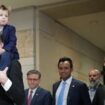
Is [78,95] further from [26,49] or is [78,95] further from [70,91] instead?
[26,49]

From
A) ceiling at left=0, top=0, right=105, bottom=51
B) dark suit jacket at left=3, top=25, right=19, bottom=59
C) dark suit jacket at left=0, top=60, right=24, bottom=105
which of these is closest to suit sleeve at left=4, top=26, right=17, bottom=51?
dark suit jacket at left=3, top=25, right=19, bottom=59

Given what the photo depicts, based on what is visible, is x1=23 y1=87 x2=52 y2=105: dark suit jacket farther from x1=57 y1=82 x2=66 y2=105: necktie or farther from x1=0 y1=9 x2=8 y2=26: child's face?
x1=0 y1=9 x2=8 y2=26: child's face

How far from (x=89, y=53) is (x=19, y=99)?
7662 mm

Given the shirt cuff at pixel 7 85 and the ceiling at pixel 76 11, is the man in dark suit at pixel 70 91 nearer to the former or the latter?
the ceiling at pixel 76 11

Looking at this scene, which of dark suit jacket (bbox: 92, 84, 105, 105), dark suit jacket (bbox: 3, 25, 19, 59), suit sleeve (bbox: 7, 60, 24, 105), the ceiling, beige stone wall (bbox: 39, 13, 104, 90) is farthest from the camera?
beige stone wall (bbox: 39, 13, 104, 90)

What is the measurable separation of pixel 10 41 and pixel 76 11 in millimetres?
4825

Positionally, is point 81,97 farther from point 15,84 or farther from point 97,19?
point 97,19

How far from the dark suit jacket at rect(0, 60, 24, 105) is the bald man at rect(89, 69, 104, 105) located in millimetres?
2426

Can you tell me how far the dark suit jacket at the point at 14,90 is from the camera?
160 cm

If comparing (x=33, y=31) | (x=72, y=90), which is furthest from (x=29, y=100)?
(x=33, y=31)

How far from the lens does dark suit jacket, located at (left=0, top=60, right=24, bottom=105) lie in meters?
1.60

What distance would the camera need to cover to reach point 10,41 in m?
1.80

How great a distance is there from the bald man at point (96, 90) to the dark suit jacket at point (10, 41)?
2315 mm

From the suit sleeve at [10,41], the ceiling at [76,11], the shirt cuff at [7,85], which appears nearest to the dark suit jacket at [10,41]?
the suit sleeve at [10,41]
